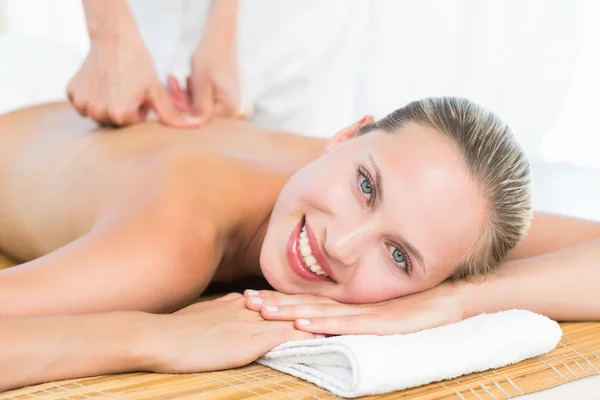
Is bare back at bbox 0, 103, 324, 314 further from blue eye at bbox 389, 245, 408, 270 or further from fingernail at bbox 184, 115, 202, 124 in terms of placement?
blue eye at bbox 389, 245, 408, 270

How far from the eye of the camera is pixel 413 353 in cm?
113

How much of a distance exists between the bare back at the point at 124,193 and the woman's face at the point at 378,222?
0.51 feet

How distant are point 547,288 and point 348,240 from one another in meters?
0.44

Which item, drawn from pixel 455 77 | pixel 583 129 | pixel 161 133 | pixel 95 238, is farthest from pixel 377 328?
pixel 455 77

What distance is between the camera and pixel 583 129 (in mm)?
2240

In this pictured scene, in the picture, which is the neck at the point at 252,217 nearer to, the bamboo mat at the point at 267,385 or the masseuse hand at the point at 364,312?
the masseuse hand at the point at 364,312

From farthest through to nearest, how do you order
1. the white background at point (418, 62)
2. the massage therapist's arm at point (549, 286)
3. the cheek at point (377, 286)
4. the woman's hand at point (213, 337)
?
the white background at point (418, 62), the massage therapist's arm at point (549, 286), the cheek at point (377, 286), the woman's hand at point (213, 337)

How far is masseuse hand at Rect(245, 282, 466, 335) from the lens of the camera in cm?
128

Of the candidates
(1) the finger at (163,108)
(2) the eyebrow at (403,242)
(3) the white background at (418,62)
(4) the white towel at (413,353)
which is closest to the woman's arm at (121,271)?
(4) the white towel at (413,353)

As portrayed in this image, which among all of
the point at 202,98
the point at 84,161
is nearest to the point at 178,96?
the point at 202,98

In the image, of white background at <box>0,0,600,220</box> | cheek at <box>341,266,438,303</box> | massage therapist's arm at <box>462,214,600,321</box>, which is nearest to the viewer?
cheek at <box>341,266,438,303</box>

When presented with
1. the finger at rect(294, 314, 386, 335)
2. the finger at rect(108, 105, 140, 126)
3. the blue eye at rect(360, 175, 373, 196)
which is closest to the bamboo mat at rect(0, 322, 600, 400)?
the finger at rect(294, 314, 386, 335)

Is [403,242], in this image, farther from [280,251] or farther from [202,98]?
[202,98]

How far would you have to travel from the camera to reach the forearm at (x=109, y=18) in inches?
73.2
